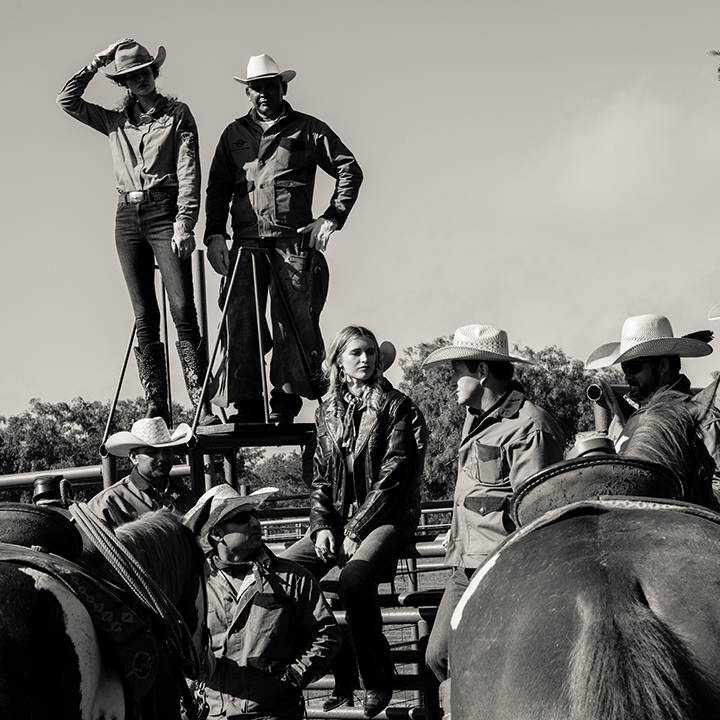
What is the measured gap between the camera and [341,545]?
666cm

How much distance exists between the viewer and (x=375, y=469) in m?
6.60

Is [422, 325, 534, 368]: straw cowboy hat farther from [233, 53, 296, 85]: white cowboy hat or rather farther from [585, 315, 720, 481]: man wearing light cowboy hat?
[233, 53, 296, 85]: white cowboy hat

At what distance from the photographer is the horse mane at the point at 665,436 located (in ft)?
13.7

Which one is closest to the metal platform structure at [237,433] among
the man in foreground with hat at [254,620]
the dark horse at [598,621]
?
the man in foreground with hat at [254,620]

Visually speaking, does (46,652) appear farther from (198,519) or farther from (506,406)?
(506,406)

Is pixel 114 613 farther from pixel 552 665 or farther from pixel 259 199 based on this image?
pixel 259 199

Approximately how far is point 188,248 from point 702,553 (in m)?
5.91

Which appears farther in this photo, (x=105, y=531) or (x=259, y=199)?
(x=259, y=199)

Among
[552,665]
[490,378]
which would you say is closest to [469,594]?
[552,665]

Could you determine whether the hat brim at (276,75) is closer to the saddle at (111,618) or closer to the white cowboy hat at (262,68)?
the white cowboy hat at (262,68)

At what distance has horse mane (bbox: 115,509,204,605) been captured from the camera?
187 inches

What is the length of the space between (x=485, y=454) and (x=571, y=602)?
8.48 feet

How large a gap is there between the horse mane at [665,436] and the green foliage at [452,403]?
129 ft

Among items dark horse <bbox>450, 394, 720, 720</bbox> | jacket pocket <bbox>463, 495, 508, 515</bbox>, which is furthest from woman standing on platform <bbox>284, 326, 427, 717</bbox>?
dark horse <bbox>450, 394, 720, 720</bbox>
